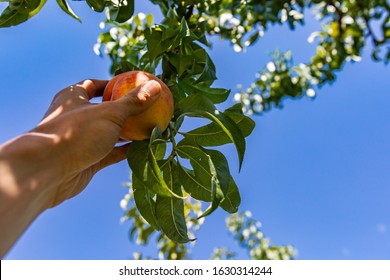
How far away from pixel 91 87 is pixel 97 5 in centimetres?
24

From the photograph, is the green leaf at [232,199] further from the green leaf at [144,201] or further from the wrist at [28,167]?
the wrist at [28,167]

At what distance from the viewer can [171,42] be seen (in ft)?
3.67

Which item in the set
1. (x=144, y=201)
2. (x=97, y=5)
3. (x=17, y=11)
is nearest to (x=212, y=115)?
(x=144, y=201)

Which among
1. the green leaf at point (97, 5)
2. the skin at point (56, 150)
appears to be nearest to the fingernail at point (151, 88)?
the skin at point (56, 150)

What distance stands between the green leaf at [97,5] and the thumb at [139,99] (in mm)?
354

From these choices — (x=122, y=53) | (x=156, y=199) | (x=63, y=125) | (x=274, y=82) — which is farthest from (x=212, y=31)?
(x=63, y=125)

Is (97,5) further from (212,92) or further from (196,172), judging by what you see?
(196,172)

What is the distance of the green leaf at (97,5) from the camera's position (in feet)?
3.83

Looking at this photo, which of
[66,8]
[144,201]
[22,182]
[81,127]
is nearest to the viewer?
[22,182]

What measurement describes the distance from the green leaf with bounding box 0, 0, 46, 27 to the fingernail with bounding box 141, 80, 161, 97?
18.2 inches

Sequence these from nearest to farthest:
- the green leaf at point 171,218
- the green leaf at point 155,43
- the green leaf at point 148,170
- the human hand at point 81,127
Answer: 1. the human hand at point 81,127
2. the green leaf at point 148,170
3. the green leaf at point 171,218
4. the green leaf at point 155,43

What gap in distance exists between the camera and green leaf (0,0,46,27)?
116 centimetres

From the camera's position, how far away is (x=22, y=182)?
689 millimetres

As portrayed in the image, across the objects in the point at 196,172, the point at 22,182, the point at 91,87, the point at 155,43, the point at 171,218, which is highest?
the point at 155,43
